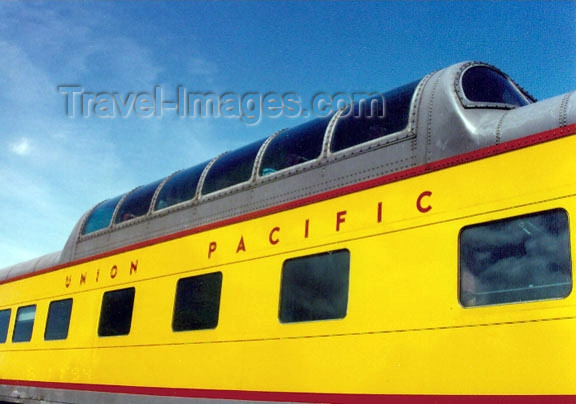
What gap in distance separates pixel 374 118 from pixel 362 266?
1.48 meters

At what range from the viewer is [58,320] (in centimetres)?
896

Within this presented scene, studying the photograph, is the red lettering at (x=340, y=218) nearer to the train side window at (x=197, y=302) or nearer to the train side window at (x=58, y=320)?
the train side window at (x=197, y=302)

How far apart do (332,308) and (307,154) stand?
5.52 feet

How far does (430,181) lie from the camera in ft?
16.1

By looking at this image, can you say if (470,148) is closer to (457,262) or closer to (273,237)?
(457,262)

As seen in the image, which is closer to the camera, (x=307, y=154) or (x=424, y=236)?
(x=424, y=236)

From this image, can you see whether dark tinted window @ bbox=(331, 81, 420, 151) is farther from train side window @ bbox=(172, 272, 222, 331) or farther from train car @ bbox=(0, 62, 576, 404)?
train side window @ bbox=(172, 272, 222, 331)

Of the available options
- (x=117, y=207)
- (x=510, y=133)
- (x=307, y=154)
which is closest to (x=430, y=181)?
(x=510, y=133)

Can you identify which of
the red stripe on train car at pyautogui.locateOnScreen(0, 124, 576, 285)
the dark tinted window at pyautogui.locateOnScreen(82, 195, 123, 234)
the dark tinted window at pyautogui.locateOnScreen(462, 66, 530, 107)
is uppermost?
the dark tinted window at pyautogui.locateOnScreen(462, 66, 530, 107)

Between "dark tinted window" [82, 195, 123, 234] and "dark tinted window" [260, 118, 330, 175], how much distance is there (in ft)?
10.5

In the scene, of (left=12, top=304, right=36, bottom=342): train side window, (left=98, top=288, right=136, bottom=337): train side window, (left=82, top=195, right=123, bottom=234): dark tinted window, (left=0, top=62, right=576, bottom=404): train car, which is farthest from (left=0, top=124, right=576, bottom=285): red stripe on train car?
(left=12, top=304, right=36, bottom=342): train side window

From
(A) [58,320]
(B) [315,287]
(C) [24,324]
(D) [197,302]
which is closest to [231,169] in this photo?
(D) [197,302]

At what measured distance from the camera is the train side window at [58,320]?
871 cm

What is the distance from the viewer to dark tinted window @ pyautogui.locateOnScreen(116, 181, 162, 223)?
823cm
